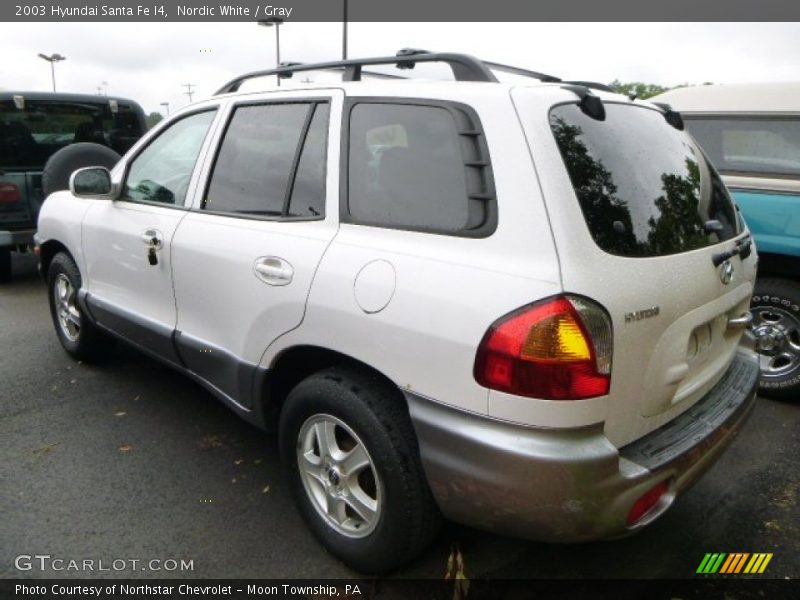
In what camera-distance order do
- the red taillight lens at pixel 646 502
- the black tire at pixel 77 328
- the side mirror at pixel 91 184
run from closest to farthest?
the red taillight lens at pixel 646 502 < the side mirror at pixel 91 184 < the black tire at pixel 77 328

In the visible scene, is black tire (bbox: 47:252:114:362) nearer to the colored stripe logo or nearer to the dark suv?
the dark suv

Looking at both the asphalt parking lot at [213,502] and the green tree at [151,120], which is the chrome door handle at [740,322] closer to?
the asphalt parking lot at [213,502]

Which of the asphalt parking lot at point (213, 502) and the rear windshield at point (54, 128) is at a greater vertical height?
the rear windshield at point (54, 128)

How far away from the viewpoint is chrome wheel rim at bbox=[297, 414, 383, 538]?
2.26 metres

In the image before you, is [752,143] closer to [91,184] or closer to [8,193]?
[91,184]

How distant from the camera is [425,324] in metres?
1.88

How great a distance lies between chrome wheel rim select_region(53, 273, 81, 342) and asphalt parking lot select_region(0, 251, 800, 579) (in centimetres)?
48

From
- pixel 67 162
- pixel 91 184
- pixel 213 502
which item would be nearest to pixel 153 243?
pixel 91 184

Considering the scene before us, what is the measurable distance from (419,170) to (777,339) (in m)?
3.10

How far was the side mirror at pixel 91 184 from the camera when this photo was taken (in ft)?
11.5

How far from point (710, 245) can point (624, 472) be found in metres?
1.00

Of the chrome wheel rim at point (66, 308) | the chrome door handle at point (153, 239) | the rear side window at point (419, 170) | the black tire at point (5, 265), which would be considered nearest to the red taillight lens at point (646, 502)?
the rear side window at point (419, 170)

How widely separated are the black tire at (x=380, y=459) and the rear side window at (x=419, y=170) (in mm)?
612

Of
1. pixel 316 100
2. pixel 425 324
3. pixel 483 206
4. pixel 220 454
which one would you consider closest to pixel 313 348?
pixel 425 324
